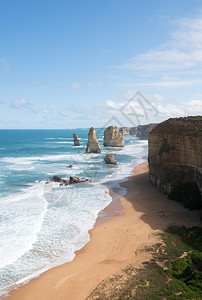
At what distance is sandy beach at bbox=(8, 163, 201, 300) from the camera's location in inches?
527

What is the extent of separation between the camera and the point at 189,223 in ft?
67.4

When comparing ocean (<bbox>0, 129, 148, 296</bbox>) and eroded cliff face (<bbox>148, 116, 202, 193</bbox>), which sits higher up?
eroded cliff face (<bbox>148, 116, 202, 193</bbox>)

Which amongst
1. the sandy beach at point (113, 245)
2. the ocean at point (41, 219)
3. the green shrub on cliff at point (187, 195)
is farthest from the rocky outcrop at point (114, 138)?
the green shrub on cliff at point (187, 195)

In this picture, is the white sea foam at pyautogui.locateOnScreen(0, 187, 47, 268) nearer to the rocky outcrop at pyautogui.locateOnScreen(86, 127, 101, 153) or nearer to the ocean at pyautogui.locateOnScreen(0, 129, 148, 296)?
the ocean at pyautogui.locateOnScreen(0, 129, 148, 296)

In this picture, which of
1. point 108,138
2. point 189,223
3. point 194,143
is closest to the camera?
point 189,223

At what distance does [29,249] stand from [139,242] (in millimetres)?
8219

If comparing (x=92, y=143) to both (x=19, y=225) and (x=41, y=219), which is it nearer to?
(x=41, y=219)

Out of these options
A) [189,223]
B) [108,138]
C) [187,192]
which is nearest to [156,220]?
[189,223]

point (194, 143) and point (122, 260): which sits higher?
point (194, 143)

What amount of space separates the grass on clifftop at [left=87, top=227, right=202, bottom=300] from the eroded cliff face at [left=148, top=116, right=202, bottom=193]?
9.16 meters

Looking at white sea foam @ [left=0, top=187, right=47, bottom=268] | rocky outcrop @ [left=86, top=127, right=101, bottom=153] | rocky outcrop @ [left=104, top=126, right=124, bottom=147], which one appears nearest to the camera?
white sea foam @ [left=0, top=187, right=47, bottom=268]

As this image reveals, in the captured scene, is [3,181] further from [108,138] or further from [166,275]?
[108,138]

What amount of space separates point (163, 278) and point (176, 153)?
1635 centimetres

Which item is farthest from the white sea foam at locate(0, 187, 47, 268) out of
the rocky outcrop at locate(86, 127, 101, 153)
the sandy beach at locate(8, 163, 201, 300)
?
the rocky outcrop at locate(86, 127, 101, 153)
